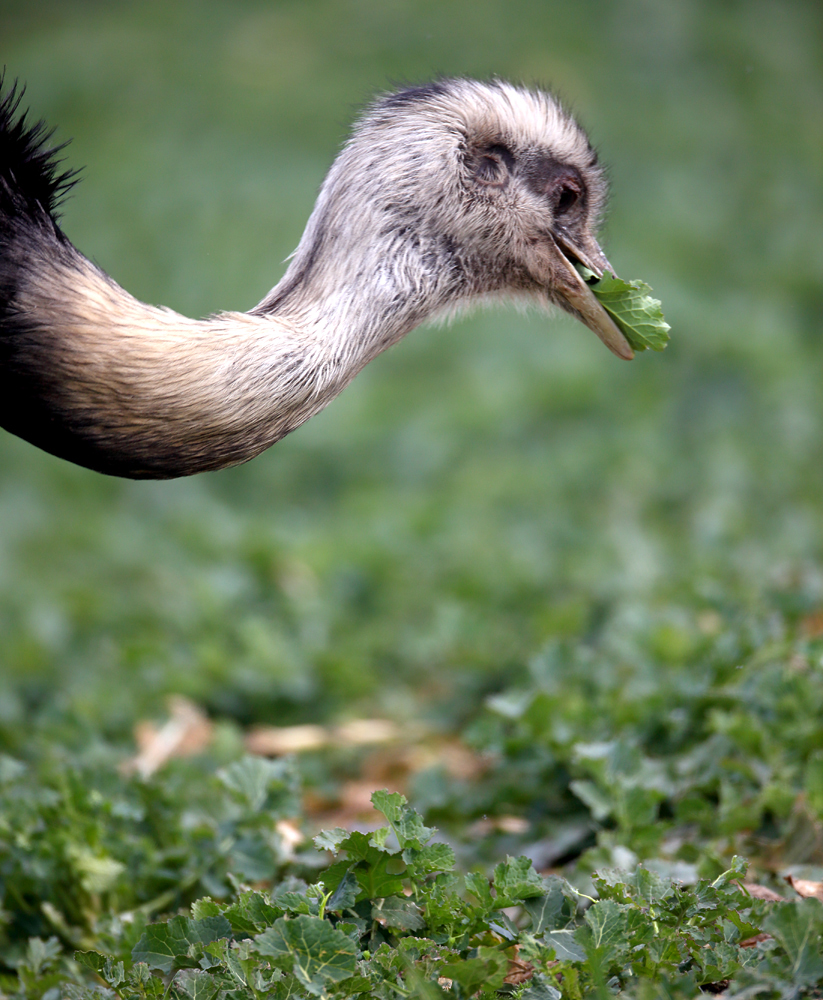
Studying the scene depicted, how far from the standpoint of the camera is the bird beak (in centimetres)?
304

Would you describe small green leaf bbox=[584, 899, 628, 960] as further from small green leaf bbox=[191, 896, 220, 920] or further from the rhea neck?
the rhea neck

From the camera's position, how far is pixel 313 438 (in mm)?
8523

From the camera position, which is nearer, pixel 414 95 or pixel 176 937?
pixel 176 937

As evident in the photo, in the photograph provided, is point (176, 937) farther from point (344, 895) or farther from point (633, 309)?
point (633, 309)

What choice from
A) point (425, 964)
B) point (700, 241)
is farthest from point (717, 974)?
point (700, 241)

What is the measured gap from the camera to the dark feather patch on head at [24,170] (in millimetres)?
2574

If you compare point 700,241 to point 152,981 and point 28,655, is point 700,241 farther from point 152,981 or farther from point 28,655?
point 152,981

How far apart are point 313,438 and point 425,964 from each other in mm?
6461

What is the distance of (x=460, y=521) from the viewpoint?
685cm

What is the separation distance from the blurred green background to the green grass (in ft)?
0.10

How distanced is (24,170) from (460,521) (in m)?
4.48

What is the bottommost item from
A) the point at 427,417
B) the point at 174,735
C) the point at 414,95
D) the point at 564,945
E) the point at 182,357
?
the point at 174,735

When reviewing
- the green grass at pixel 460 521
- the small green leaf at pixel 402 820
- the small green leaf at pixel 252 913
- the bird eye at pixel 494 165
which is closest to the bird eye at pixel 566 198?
the bird eye at pixel 494 165

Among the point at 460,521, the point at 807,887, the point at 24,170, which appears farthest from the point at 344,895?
the point at 460,521
